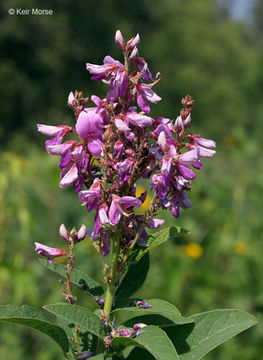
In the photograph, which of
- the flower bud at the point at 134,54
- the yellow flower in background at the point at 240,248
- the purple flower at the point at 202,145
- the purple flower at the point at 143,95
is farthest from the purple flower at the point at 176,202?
the yellow flower in background at the point at 240,248

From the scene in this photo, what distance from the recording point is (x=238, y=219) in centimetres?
442

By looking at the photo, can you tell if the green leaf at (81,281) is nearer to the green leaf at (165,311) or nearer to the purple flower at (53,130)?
the green leaf at (165,311)

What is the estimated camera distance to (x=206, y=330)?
3.90 ft

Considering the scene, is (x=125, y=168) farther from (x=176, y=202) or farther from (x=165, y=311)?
(x=165, y=311)

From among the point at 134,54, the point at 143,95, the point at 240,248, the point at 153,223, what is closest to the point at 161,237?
the point at 153,223

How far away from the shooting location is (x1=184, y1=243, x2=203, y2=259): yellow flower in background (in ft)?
12.9

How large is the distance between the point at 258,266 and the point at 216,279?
1.14 ft

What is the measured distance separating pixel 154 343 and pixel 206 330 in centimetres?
22

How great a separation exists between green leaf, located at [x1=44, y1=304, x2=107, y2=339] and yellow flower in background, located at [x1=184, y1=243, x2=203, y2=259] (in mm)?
2848

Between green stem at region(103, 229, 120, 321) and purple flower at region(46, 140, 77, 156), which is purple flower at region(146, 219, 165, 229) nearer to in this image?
green stem at region(103, 229, 120, 321)

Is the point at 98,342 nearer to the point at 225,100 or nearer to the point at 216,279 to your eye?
the point at 216,279

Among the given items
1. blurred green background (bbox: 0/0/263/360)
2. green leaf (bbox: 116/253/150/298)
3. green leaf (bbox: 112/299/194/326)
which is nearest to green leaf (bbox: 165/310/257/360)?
green leaf (bbox: 112/299/194/326)

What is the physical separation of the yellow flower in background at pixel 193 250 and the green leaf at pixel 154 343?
2.87m

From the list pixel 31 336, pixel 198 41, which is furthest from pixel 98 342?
pixel 198 41
